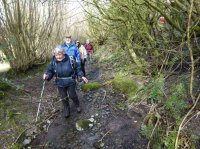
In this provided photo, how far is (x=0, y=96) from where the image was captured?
8.49m

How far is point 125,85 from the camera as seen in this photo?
30.8 ft

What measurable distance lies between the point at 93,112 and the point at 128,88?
1734 mm

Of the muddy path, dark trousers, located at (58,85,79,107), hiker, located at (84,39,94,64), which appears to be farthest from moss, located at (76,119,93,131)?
hiker, located at (84,39,94,64)

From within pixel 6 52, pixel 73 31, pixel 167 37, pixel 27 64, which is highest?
pixel 167 37

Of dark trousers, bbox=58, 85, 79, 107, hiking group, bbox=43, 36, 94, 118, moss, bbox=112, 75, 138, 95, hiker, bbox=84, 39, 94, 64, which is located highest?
hiking group, bbox=43, 36, 94, 118

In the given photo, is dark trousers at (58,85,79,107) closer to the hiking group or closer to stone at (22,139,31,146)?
the hiking group

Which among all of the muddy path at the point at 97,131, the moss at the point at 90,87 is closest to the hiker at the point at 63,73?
the muddy path at the point at 97,131

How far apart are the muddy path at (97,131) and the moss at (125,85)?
0.60 m

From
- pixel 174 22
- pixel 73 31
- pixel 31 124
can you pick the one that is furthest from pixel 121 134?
pixel 73 31

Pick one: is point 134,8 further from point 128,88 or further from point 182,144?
point 182,144

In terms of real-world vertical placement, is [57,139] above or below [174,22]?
below

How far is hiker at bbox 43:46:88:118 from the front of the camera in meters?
7.11

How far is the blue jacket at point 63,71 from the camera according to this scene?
716 centimetres

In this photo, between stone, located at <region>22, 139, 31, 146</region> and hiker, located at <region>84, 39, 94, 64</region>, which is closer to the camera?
stone, located at <region>22, 139, 31, 146</region>
